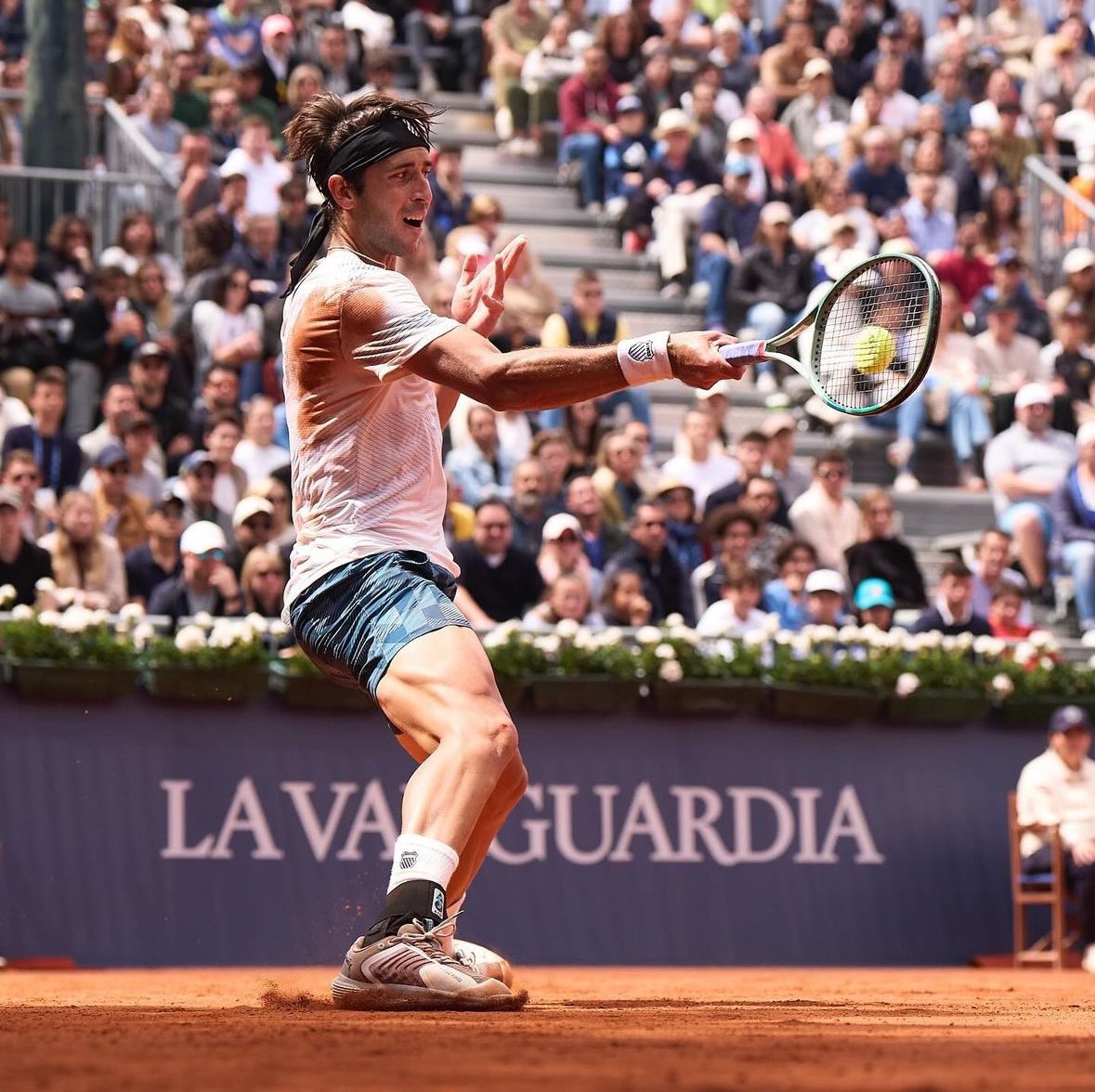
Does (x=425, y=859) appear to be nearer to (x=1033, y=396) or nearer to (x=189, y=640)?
(x=189, y=640)

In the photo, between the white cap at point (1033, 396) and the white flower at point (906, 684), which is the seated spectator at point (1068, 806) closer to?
the white flower at point (906, 684)

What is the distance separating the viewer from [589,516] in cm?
1242

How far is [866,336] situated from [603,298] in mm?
9583

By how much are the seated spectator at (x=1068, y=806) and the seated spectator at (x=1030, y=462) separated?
285cm

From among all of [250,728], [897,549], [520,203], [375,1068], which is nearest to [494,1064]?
[375,1068]

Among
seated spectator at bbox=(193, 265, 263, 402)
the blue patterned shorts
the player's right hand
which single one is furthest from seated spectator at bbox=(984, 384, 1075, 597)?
the player's right hand

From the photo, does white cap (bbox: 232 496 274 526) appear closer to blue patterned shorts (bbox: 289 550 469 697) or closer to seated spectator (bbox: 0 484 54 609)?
seated spectator (bbox: 0 484 54 609)

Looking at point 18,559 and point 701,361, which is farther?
point 18,559

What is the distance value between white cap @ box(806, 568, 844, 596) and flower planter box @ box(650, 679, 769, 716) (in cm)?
111

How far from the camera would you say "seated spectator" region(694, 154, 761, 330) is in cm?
1568

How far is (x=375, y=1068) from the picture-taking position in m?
3.88

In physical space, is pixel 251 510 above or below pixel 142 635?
above

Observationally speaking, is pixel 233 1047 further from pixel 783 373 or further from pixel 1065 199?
pixel 1065 199

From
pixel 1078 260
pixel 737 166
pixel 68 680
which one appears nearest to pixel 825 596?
pixel 68 680
